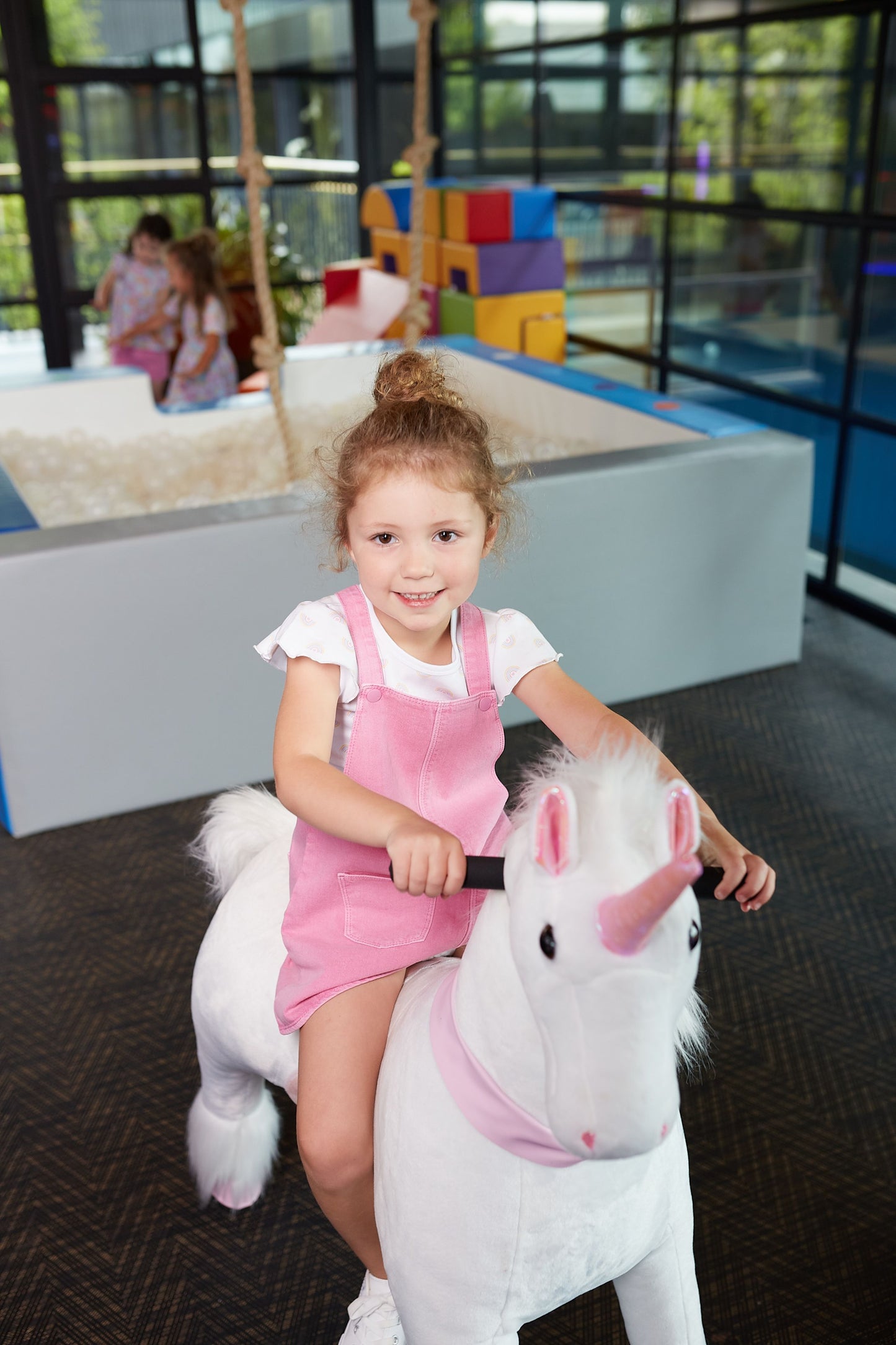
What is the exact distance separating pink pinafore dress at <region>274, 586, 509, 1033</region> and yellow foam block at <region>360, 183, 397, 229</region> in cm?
404

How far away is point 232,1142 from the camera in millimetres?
1435

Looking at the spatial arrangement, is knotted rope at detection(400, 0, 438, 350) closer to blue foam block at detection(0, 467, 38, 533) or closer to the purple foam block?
blue foam block at detection(0, 467, 38, 533)

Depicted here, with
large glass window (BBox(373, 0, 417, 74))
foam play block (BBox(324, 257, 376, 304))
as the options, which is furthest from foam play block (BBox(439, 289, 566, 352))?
large glass window (BBox(373, 0, 417, 74))

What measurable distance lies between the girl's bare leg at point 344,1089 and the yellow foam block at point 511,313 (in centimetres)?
345

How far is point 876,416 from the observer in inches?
124

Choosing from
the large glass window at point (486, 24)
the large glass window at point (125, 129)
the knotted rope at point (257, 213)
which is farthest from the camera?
the large glass window at point (125, 129)

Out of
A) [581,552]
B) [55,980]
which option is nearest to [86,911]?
[55,980]

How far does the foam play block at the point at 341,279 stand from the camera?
493cm

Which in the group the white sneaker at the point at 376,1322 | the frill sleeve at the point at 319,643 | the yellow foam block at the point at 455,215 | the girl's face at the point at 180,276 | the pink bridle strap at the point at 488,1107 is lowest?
the white sneaker at the point at 376,1322

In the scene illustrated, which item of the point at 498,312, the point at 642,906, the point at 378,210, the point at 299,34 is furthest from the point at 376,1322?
the point at 299,34

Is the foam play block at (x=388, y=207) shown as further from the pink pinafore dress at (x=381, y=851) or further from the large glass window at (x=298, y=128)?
the pink pinafore dress at (x=381, y=851)

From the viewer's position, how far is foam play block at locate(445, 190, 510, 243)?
4.15 metres

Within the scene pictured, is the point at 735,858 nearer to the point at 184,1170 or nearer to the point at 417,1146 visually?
the point at 417,1146

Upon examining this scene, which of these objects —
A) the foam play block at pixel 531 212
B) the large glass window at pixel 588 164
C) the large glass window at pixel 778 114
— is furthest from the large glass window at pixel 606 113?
the foam play block at pixel 531 212
